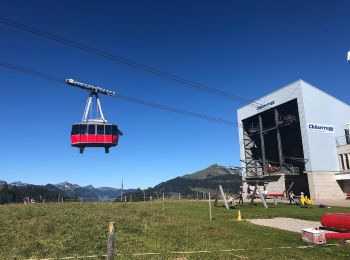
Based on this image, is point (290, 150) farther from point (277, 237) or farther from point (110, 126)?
point (277, 237)

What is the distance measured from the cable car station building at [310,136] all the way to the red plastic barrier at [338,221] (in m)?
39.2

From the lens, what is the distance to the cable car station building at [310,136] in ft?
212

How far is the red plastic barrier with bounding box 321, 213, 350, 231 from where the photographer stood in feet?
60.4

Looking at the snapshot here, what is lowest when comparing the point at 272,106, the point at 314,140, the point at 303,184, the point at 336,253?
the point at 336,253

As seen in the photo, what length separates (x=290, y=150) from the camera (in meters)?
83.6

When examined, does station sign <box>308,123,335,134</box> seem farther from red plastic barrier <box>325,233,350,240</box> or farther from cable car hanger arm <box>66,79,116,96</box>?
red plastic barrier <box>325,233,350,240</box>

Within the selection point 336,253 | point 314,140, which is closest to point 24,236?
point 336,253

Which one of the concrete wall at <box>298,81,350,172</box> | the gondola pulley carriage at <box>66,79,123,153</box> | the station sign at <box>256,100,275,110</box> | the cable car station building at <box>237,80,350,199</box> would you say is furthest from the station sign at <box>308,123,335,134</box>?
the gondola pulley carriage at <box>66,79,123,153</box>

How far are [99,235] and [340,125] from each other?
2488 inches

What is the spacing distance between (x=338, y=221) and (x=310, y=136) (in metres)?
48.9

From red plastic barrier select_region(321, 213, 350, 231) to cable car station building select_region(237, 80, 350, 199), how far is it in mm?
39235

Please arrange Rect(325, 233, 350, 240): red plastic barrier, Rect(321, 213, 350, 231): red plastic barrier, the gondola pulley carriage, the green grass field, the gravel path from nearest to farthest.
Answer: the green grass field, Rect(325, 233, 350, 240): red plastic barrier, Rect(321, 213, 350, 231): red plastic barrier, the gravel path, the gondola pulley carriage

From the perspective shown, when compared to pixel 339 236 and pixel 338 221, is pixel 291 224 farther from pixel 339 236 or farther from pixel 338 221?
pixel 339 236

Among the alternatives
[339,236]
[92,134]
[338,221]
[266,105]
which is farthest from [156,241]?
[266,105]
